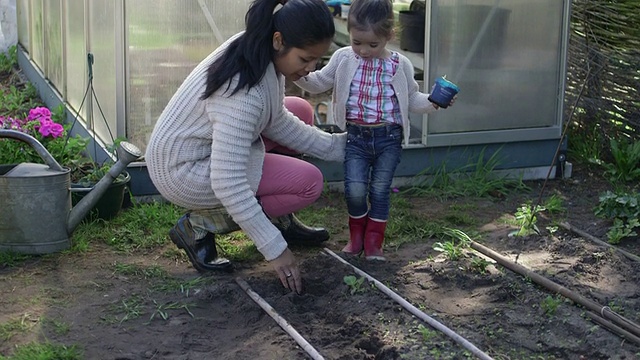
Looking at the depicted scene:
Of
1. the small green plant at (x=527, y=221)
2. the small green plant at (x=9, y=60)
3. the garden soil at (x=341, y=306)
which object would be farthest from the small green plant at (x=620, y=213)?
the small green plant at (x=9, y=60)

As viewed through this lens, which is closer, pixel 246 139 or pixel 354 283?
pixel 246 139

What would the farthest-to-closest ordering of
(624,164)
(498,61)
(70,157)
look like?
(624,164) → (498,61) → (70,157)

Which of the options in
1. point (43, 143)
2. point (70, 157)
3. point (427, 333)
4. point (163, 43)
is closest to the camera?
point (427, 333)

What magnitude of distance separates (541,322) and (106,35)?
3.13 metres

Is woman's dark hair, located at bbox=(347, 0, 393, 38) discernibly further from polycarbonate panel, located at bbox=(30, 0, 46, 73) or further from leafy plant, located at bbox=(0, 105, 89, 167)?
polycarbonate panel, located at bbox=(30, 0, 46, 73)

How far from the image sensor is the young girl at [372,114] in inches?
184

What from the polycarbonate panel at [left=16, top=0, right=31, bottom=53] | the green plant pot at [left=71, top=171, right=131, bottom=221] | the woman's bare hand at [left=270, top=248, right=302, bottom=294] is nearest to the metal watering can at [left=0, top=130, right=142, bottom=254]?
the green plant pot at [left=71, top=171, right=131, bottom=221]

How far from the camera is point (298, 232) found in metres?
5.03

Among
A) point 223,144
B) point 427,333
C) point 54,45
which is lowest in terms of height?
point 427,333

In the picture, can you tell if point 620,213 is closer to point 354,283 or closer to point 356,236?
point 356,236

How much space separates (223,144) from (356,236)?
1051mm

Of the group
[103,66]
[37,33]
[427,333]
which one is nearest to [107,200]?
[103,66]

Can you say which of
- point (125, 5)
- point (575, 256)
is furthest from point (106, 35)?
point (575, 256)

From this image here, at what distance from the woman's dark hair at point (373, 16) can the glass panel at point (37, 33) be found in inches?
183
